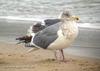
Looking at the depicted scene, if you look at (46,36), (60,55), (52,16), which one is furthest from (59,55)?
(52,16)

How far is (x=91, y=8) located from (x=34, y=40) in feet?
13.3

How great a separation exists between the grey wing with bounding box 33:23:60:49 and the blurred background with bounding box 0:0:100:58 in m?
0.61

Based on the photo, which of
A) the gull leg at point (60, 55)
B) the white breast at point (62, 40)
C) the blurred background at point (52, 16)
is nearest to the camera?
the white breast at point (62, 40)

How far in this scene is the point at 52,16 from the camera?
8.09 metres

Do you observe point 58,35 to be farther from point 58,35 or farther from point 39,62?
point 39,62

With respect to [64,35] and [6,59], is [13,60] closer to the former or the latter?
[6,59]

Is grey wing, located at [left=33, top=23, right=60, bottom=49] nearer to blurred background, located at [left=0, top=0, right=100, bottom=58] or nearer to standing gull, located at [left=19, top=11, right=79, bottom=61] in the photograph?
standing gull, located at [left=19, top=11, right=79, bottom=61]

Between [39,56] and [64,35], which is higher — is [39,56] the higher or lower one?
the lower one

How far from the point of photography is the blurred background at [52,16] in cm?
573

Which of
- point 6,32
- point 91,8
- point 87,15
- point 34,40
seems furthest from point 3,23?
point 34,40

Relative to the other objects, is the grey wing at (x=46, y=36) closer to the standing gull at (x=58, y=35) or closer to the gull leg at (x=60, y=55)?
the standing gull at (x=58, y=35)

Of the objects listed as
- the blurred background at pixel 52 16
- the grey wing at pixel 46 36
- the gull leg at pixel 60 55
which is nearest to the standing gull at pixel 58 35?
the grey wing at pixel 46 36

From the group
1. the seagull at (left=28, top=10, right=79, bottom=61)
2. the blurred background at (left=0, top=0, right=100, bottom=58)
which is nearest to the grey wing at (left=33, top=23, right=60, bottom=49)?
the seagull at (left=28, top=10, right=79, bottom=61)

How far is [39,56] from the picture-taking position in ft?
16.7
